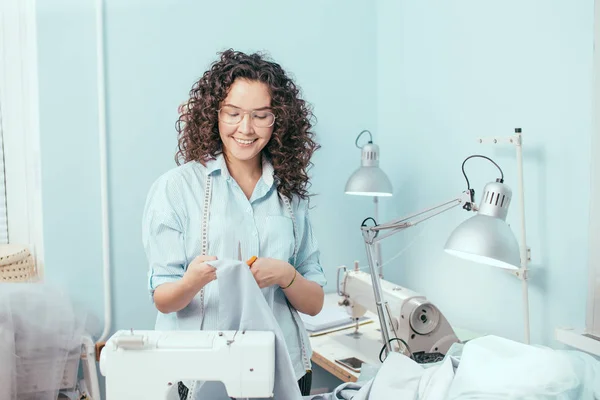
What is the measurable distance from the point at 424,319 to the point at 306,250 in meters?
0.61

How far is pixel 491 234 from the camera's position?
1.36 meters

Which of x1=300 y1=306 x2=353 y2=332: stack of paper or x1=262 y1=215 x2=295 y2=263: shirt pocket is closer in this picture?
x1=262 y1=215 x2=295 y2=263: shirt pocket

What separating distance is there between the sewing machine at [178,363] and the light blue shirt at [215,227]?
207mm

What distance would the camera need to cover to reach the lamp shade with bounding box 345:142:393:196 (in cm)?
225

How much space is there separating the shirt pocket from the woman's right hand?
0.23m

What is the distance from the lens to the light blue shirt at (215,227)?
4.02ft

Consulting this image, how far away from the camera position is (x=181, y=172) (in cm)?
131

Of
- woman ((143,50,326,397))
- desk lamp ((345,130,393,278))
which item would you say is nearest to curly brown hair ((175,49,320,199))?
woman ((143,50,326,397))

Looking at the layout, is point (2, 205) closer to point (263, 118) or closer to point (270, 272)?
point (263, 118)

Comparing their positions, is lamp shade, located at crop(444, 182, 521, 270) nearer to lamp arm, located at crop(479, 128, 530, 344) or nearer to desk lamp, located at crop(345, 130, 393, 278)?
lamp arm, located at crop(479, 128, 530, 344)

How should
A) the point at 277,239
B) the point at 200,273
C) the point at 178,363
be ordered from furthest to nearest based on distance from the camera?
the point at 277,239 → the point at 200,273 → the point at 178,363

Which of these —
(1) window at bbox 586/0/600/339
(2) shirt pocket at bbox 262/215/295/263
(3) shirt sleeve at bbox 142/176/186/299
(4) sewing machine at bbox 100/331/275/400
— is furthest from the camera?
(1) window at bbox 586/0/600/339

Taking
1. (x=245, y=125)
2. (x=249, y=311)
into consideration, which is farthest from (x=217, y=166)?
(x=249, y=311)

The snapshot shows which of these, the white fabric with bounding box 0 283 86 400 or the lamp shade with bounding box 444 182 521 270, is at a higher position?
the lamp shade with bounding box 444 182 521 270
